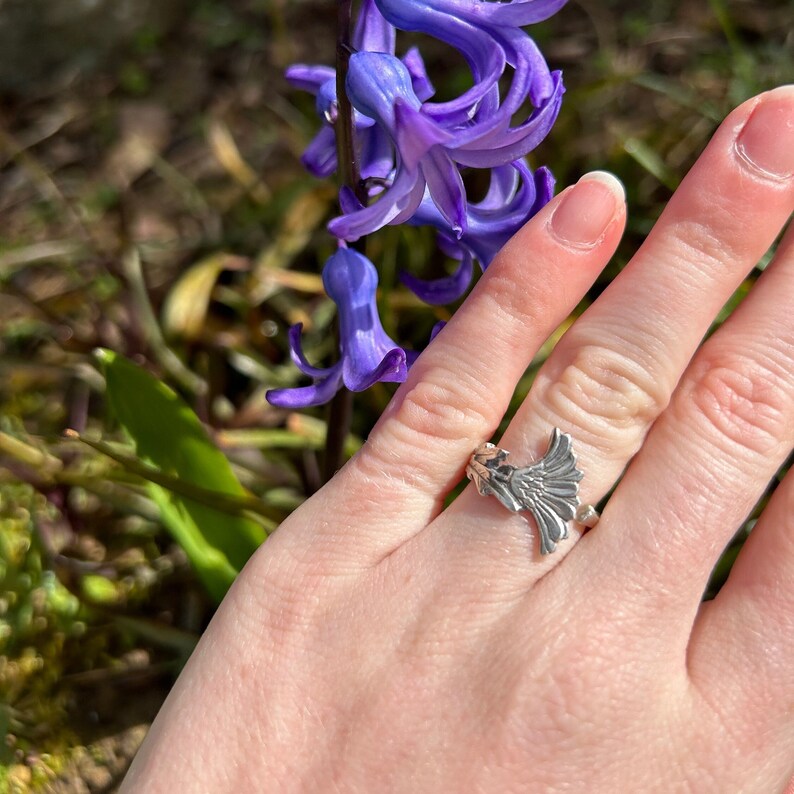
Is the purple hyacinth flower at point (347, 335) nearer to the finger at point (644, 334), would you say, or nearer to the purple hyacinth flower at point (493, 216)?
the purple hyacinth flower at point (493, 216)

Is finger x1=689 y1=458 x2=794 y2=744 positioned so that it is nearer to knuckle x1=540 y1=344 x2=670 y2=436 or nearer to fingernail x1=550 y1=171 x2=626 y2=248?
knuckle x1=540 y1=344 x2=670 y2=436

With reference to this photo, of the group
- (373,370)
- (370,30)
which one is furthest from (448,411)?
(370,30)

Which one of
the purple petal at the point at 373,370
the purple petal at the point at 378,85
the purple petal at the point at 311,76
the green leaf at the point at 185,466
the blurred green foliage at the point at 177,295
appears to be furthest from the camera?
the blurred green foliage at the point at 177,295

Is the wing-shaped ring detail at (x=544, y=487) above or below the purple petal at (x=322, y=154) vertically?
below

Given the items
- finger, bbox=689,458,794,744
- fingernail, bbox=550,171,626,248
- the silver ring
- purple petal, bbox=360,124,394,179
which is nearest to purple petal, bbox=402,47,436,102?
purple petal, bbox=360,124,394,179

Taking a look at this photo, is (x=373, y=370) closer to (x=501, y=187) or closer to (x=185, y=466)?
(x=501, y=187)

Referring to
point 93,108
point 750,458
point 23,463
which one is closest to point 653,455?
point 750,458

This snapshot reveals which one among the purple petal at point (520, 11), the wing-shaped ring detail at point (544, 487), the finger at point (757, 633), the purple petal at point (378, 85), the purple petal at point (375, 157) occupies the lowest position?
the finger at point (757, 633)

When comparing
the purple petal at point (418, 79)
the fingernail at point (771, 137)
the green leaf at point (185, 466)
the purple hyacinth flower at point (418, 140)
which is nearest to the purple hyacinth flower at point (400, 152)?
the purple hyacinth flower at point (418, 140)
